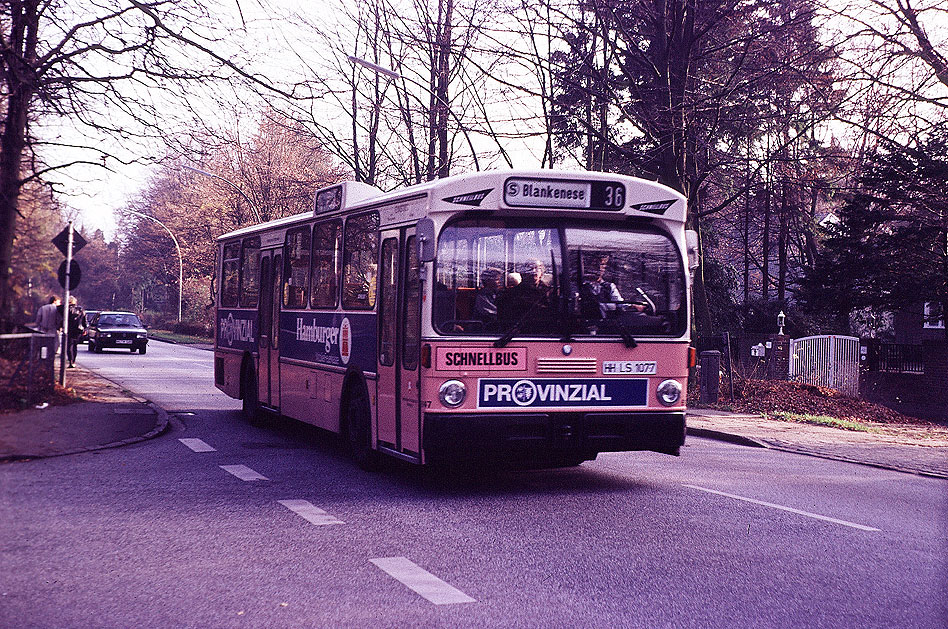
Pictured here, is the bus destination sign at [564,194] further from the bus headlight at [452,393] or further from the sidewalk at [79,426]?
the sidewalk at [79,426]

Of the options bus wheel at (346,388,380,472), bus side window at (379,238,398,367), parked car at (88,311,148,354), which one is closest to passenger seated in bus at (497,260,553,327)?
bus side window at (379,238,398,367)

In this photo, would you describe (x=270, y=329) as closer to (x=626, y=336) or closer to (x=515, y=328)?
(x=515, y=328)

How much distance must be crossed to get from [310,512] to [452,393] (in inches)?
62.5

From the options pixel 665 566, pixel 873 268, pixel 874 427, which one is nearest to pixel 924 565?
pixel 665 566

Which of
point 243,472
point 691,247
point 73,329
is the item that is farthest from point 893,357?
point 73,329

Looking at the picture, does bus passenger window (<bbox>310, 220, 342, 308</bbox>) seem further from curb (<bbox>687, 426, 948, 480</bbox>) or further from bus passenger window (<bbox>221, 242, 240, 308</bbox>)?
curb (<bbox>687, 426, 948, 480</bbox>)

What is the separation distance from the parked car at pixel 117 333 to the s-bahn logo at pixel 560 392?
112 ft

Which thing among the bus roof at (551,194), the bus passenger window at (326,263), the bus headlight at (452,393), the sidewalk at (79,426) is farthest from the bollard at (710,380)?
the bus headlight at (452,393)

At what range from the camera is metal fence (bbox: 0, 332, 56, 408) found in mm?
14562

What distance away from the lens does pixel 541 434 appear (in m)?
9.22

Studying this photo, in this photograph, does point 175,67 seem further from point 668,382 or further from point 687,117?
point 687,117

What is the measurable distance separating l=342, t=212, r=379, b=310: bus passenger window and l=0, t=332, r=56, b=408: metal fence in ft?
15.9

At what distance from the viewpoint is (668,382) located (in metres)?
9.75

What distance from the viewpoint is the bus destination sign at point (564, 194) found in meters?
9.28
